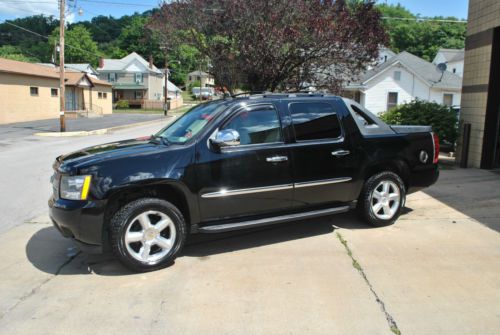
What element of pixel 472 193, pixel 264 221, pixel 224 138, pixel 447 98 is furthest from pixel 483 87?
pixel 447 98

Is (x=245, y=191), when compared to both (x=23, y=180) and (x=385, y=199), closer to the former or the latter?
(x=385, y=199)

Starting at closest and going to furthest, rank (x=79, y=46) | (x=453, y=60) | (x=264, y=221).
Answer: (x=264, y=221)
(x=453, y=60)
(x=79, y=46)

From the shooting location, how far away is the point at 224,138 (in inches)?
187

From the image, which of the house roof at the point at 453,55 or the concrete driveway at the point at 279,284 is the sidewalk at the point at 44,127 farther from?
the house roof at the point at 453,55

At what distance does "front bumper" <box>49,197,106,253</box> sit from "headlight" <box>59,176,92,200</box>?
0.19 feet

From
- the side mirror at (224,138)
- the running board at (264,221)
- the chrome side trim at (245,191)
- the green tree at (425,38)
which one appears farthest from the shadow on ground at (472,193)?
the green tree at (425,38)

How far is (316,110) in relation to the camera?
5.59 metres

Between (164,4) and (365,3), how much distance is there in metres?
5.68

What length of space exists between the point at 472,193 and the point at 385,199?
9.56 ft

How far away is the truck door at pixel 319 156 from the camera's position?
530 centimetres

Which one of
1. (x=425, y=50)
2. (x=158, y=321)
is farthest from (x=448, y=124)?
(x=425, y=50)

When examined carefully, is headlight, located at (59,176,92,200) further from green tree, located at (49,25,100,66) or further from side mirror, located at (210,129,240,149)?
green tree, located at (49,25,100,66)

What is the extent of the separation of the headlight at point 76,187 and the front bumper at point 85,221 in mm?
59

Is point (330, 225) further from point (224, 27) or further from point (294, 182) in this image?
point (224, 27)
